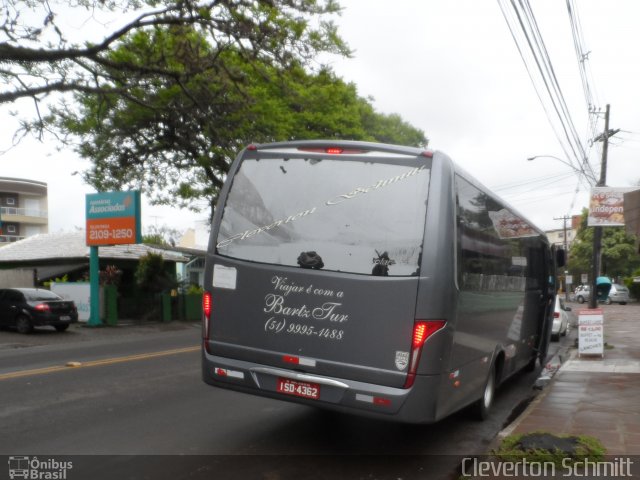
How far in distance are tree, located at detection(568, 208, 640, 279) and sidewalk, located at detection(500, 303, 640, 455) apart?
5463cm

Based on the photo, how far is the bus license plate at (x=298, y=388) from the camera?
584 centimetres

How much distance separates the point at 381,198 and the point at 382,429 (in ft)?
9.99

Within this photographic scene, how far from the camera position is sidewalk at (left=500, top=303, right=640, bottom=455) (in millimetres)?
6922

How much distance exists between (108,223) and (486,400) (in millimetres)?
18141

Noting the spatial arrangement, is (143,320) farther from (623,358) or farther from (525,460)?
(525,460)

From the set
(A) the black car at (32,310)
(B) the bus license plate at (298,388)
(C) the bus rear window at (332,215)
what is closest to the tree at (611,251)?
(A) the black car at (32,310)

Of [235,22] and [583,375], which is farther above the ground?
[235,22]

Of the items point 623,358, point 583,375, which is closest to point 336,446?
point 583,375

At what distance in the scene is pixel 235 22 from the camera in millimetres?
14734

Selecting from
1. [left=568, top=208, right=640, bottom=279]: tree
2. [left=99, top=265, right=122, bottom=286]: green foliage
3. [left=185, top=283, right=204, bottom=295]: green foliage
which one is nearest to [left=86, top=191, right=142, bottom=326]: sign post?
[left=99, top=265, right=122, bottom=286]: green foliage

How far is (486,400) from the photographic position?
26.8 ft

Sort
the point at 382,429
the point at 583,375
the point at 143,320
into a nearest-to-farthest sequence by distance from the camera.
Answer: the point at 382,429 → the point at 583,375 → the point at 143,320

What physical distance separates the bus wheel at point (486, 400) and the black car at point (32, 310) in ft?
53.3

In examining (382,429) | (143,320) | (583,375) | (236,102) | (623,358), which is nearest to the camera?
(382,429)
